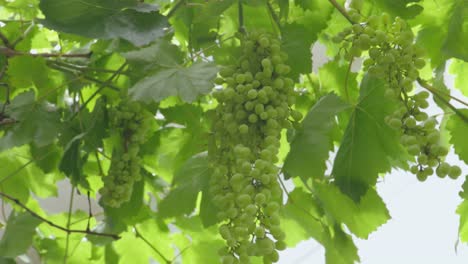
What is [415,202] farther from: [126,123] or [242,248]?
[242,248]

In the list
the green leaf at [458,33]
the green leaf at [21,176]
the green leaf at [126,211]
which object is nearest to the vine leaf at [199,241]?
the green leaf at [126,211]

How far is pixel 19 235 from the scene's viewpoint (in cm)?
91

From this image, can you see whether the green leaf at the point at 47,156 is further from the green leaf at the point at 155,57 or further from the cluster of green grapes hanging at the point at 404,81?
the cluster of green grapes hanging at the point at 404,81

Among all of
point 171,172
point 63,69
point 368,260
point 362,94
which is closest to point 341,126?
point 362,94

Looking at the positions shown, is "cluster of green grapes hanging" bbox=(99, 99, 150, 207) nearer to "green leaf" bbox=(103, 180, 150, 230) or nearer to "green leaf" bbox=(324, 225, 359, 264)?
"green leaf" bbox=(103, 180, 150, 230)

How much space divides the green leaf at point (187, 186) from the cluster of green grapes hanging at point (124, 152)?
5 cm

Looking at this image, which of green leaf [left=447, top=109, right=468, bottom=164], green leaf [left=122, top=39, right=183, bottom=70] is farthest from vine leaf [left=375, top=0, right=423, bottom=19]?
green leaf [left=122, top=39, right=183, bottom=70]

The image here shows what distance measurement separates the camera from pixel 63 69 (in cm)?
84

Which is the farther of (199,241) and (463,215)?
(199,241)

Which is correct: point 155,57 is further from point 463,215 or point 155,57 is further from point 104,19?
point 463,215

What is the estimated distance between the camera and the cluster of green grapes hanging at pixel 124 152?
74cm

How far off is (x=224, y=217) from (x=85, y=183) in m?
0.34

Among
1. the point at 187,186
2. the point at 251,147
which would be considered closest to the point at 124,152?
the point at 187,186

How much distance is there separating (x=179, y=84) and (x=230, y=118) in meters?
0.06
